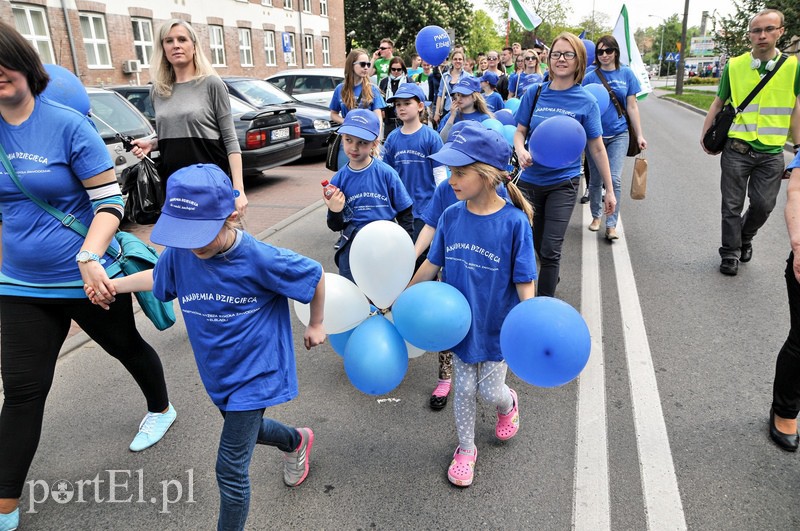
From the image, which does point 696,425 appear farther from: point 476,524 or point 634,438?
point 476,524

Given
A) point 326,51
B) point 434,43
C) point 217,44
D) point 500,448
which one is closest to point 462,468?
point 500,448

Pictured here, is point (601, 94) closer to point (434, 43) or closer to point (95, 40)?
point (434, 43)

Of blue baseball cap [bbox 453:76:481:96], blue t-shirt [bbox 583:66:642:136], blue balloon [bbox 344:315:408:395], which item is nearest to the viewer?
blue balloon [bbox 344:315:408:395]

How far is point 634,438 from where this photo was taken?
2.98 metres

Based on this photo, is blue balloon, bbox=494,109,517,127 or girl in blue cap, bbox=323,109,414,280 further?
blue balloon, bbox=494,109,517,127

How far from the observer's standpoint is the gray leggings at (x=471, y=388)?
2.70 m

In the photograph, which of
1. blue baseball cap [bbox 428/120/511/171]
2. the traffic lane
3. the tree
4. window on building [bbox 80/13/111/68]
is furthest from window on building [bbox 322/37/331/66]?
blue baseball cap [bbox 428/120/511/171]

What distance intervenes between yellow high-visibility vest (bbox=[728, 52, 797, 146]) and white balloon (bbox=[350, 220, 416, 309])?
3.56 metres

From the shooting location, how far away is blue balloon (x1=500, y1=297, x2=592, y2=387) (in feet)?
7.22

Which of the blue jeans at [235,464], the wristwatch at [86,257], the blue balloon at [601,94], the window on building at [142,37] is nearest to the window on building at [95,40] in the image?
the window on building at [142,37]

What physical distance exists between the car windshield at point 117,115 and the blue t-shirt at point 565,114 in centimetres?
514

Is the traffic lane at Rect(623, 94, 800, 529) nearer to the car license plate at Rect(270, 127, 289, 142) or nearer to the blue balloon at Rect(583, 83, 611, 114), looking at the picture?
the blue balloon at Rect(583, 83, 611, 114)

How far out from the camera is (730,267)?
206 inches

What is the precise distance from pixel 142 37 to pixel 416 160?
859 inches
